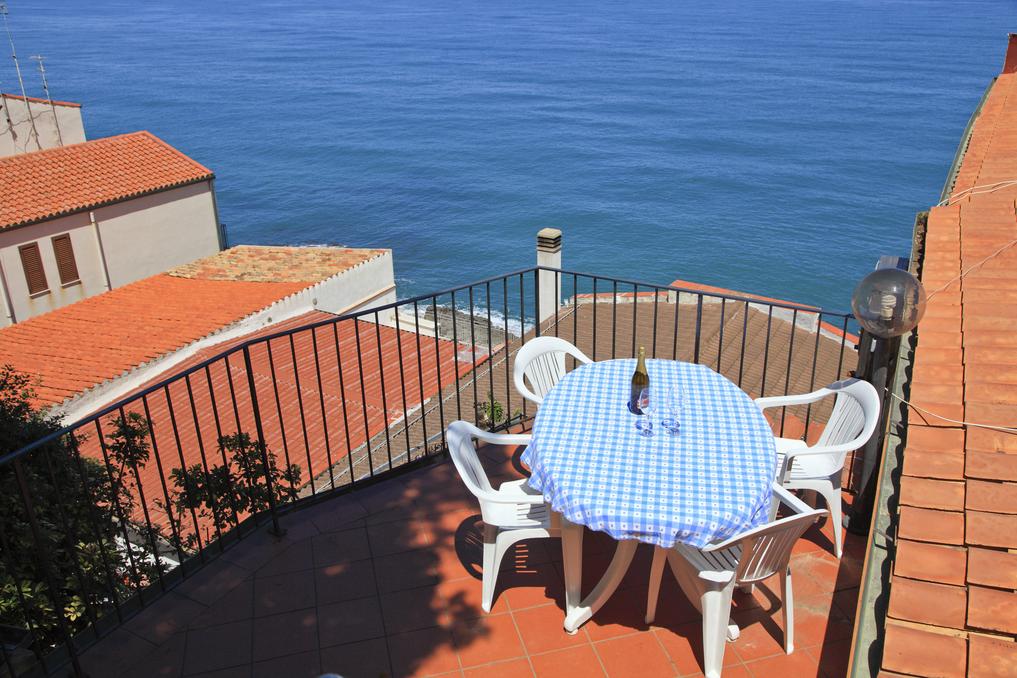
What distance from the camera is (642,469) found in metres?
3.49

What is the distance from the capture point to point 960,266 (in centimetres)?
429

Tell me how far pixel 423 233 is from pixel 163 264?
71.6 feet

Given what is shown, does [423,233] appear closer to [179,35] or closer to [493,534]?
[493,534]

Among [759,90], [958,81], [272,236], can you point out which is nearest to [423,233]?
[272,236]

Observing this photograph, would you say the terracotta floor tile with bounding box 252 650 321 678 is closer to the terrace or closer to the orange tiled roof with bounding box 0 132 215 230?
the terrace

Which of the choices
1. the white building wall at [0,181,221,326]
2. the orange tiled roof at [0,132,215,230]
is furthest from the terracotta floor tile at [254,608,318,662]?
Answer: the white building wall at [0,181,221,326]

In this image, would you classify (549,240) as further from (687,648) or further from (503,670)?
(503,670)

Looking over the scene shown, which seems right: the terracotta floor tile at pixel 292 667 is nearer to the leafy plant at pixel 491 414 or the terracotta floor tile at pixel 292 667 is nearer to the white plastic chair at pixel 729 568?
the white plastic chair at pixel 729 568

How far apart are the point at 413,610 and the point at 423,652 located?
0.29 meters

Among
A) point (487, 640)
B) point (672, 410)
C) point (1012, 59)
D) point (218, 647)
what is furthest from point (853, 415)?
point (1012, 59)

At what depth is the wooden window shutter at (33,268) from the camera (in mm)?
22250

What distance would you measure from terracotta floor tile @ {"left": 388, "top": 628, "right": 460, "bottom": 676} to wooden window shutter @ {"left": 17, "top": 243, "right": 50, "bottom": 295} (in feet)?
74.4

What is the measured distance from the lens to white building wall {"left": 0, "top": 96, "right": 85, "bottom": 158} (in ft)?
86.1

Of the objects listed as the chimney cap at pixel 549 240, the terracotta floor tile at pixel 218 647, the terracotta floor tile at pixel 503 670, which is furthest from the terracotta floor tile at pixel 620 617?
the chimney cap at pixel 549 240
